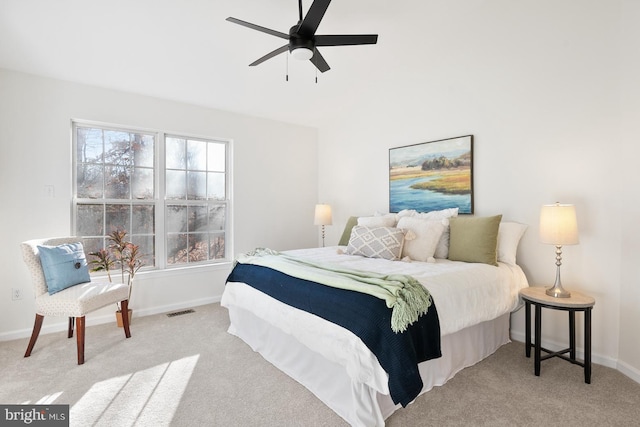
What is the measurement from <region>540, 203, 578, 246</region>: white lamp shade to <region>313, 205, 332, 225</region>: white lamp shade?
268cm

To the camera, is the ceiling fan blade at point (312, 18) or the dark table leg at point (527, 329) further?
the dark table leg at point (527, 329)

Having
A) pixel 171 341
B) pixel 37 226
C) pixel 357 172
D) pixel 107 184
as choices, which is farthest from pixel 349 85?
pixel 37 226

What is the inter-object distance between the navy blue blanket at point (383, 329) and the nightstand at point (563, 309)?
94 centimetres

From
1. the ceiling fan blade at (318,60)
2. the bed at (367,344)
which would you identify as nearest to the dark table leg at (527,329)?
the bed at (367,344)

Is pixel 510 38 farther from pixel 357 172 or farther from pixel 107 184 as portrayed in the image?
pixel 107 184

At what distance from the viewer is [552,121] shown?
2.63m

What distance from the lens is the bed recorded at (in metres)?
1.67

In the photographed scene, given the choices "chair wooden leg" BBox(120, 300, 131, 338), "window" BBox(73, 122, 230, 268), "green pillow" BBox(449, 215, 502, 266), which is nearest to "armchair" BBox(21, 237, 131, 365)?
"chair wooden leg" BBox(120, 300, 131, 338)

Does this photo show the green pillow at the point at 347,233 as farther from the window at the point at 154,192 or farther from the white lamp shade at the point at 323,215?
the window at the point at 154,192

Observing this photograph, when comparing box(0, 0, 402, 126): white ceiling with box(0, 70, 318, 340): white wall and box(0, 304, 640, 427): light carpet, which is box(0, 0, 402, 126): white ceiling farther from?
box(0, 304, 640, 427): light carpet

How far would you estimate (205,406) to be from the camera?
192 centimetres

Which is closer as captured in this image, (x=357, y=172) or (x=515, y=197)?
(x=515, y=197)

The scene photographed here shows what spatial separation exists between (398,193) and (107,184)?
3415 mm

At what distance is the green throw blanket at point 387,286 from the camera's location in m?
1.67
